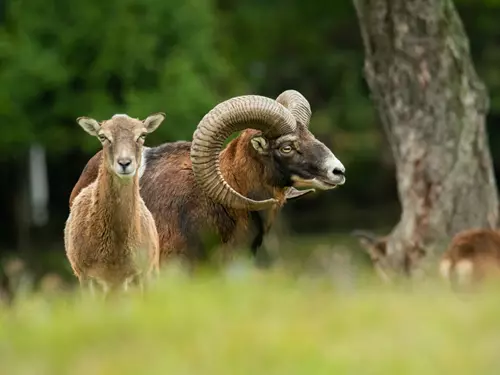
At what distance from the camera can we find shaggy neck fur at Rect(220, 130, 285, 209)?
15.2m

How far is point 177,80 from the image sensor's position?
40625 millimetres

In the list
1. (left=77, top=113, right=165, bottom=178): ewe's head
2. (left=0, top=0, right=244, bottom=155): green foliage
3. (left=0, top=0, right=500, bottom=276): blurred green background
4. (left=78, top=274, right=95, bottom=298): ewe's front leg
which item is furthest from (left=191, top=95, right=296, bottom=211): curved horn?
(left=0, top=0, right=244, bottom=155): green foliage

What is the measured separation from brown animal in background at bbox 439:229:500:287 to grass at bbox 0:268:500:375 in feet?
23.0

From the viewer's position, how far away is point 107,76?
41875 mm

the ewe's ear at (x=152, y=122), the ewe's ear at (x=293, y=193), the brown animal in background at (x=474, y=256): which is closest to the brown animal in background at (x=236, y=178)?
the ewe's ear at (x=293, y=193)

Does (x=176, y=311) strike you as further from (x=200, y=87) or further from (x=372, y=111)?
(x=372, y=111)

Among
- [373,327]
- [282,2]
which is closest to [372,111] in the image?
[282,2]

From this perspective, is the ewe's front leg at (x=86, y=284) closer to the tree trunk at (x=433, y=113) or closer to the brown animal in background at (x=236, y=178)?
the brown animal in background at (x=236, y=178)

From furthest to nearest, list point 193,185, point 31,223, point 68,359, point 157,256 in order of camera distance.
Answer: point 31,223
point 193,185
point 157,256
point 68,359

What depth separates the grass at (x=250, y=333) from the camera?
7059 millimetres

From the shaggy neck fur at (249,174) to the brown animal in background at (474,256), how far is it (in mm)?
2287

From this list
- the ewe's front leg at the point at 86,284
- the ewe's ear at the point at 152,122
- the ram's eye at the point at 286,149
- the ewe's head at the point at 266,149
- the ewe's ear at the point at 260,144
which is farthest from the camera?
the ewe's ear at the point at 260,144

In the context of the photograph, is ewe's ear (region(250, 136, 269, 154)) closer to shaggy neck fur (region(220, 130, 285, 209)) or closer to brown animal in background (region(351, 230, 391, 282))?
shaggy neck fur (region(220, 130, 285, 209))

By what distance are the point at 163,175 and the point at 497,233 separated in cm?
427
